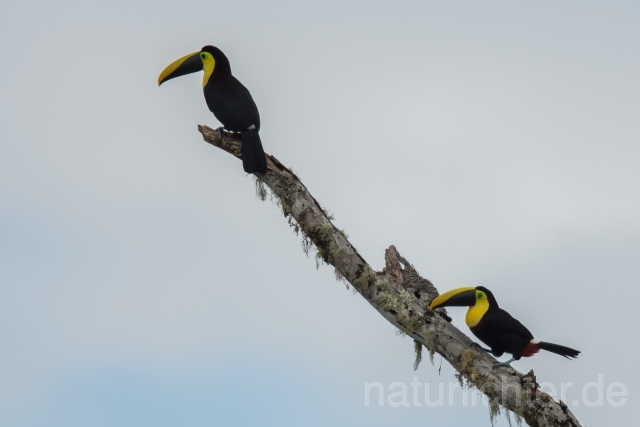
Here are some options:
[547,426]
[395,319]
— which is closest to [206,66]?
[395,319]

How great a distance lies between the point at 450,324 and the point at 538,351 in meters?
1.07

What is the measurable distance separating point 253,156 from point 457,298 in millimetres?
2190

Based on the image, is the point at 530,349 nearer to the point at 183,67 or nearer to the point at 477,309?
the point at 477,309

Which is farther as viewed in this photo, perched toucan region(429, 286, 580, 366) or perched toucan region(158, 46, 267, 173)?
perched toucan region(158, 46, 267, 173)

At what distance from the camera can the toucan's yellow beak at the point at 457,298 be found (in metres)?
7.39

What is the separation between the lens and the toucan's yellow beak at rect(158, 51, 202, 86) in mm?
9633

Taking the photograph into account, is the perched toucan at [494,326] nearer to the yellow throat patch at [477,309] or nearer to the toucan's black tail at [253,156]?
the yellow throat patch at [477,309]

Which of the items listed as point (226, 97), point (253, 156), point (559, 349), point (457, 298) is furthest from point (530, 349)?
point (226, 97)

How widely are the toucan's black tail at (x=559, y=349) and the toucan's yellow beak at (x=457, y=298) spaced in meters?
0.72

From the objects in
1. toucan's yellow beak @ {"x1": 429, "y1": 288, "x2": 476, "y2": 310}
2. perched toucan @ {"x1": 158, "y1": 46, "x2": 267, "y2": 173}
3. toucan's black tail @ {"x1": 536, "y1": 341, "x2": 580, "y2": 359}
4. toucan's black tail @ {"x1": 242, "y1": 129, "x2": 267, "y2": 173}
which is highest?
perched toucan @ {"x1": 158, "y1": 46, "x2": 267, "y2": 173}

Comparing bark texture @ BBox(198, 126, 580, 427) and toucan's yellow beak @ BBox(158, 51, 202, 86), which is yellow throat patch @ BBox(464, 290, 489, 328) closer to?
bark texture @ BBox(198, 126, 580, 427)

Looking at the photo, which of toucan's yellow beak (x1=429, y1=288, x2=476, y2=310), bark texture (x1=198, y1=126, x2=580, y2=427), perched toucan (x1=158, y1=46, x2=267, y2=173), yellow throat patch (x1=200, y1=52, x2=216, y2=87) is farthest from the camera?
yellow throat patch (x1=200, y1=52, x2=216, y2=87)

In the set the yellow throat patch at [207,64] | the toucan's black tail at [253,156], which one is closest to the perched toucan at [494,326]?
the toucan's black tail at [253,156]

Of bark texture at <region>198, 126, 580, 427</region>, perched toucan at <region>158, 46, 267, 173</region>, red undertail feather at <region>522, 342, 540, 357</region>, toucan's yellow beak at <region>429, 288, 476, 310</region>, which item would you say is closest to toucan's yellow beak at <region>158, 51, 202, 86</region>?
perched toucan at <region>158, 46, 267, 173</region>
